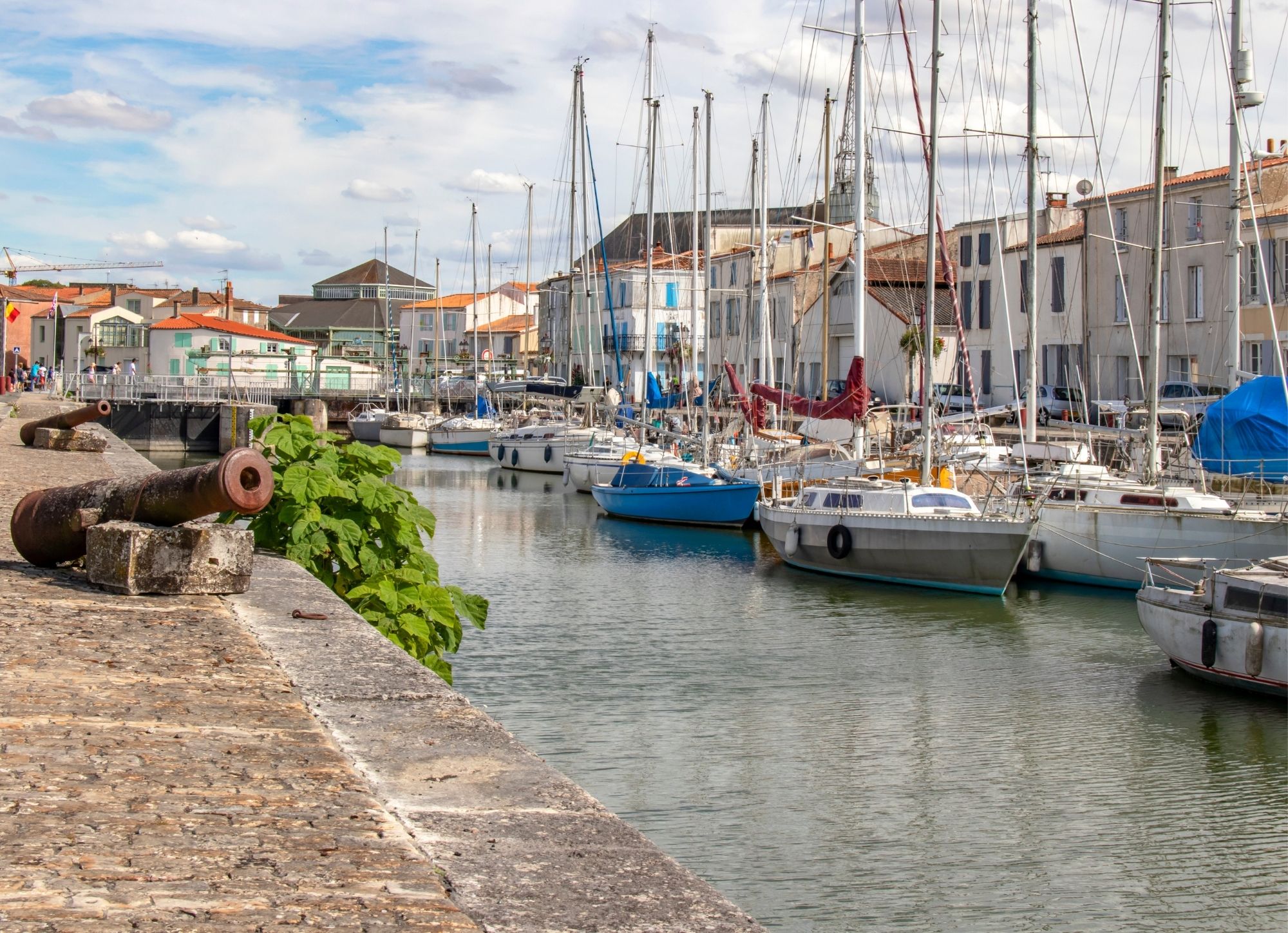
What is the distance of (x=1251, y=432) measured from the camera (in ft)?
90.6

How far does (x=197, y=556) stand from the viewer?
32.6ft

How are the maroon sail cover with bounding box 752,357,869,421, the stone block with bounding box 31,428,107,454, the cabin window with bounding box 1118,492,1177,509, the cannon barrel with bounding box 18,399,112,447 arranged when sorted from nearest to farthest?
the cannon barrel with bounding box 18,399,112,447 < the stone block with bounding box 31,428,107,454 < the cabin window with bounding box 1118,492,1177,509 < the maroon sail cover with bounding box 752,357,869,421

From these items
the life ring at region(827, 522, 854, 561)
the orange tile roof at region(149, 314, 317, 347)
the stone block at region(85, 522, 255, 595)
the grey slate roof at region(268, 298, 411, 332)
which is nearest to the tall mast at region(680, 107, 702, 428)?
the life ring at region(827, 522, 854, 561)

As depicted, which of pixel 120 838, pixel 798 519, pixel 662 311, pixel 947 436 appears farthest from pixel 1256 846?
pixel 662 311

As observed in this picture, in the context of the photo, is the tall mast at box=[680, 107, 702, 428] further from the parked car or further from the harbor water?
the harbor water

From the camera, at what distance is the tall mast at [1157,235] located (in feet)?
92.8

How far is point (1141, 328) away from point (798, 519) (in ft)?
94.3

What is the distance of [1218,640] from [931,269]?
13390 mm

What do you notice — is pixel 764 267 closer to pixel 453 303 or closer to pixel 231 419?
pixel 231 419

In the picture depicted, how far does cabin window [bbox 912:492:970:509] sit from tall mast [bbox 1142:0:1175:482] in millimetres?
4306

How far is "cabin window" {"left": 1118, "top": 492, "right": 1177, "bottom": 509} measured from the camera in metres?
26.2

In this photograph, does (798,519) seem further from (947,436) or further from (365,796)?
(365,796)

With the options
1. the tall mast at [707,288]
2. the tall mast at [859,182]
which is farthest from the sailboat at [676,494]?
the tall mast at [859,182]

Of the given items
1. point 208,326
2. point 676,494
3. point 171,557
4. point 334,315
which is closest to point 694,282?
point 676,494
